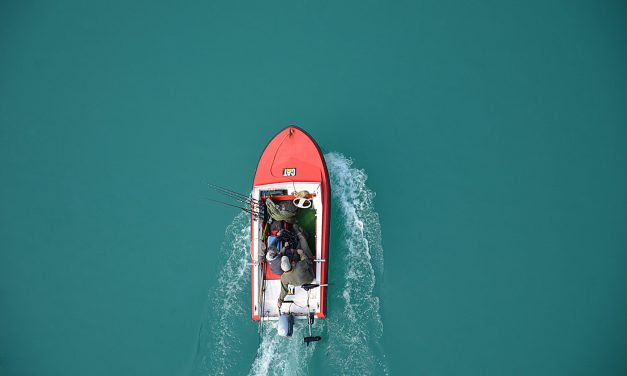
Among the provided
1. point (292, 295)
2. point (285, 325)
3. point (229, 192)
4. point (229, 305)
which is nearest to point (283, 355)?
point (285, 325)

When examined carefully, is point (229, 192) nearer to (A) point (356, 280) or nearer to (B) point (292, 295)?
(B) point (292, 295)

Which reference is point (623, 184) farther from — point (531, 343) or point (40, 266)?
point (40, 266)

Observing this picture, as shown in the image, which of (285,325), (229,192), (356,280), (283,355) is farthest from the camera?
(229,192)

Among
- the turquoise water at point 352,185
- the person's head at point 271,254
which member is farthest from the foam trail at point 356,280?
the person's head at point 271,254

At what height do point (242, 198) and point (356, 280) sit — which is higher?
point (242, 198)

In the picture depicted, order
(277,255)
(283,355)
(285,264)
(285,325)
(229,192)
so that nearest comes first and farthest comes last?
(285,264), (277,255), (285,325), (283,355), (229,192)

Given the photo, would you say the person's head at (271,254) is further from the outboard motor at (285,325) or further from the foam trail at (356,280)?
the foam trail at (356,280)
